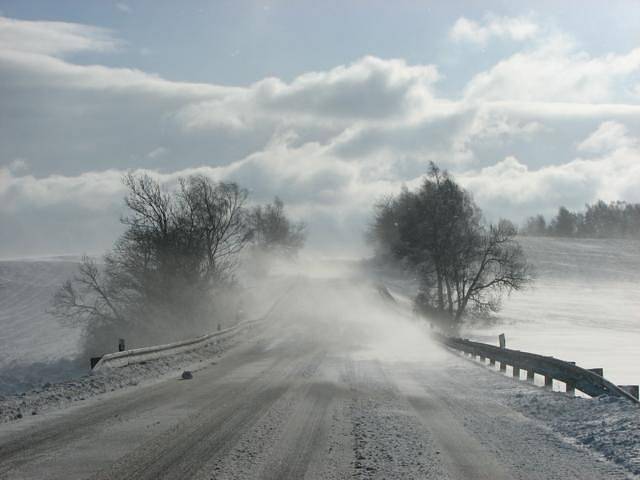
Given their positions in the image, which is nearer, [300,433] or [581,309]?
[300,433]

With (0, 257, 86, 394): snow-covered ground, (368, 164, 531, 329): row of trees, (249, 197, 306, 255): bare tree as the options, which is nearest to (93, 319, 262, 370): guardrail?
(0, 257, 86, 394): snow-covered ground

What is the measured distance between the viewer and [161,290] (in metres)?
48.2

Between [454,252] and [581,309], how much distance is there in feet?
75.0

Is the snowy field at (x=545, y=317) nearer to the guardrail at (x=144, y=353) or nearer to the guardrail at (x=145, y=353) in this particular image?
the guardrail at (x=144, y=353)

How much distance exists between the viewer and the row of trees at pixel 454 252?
51188mm

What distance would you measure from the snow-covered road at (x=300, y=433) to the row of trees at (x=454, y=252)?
3293 centimetres

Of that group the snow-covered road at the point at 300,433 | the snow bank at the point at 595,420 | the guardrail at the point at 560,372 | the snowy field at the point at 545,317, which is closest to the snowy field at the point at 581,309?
the snowy field at the point at 545,317

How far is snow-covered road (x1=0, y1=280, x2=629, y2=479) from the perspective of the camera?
7598 mm

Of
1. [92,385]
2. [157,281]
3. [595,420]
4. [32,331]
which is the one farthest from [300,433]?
[32,331]

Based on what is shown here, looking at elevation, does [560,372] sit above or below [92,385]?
above

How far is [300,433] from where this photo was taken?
9.61 m

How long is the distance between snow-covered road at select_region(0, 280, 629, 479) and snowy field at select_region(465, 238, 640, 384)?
11396mm

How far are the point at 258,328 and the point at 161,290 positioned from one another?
9.94m

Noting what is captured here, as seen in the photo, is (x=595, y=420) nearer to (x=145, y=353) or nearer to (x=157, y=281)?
(x=145, y=353)
